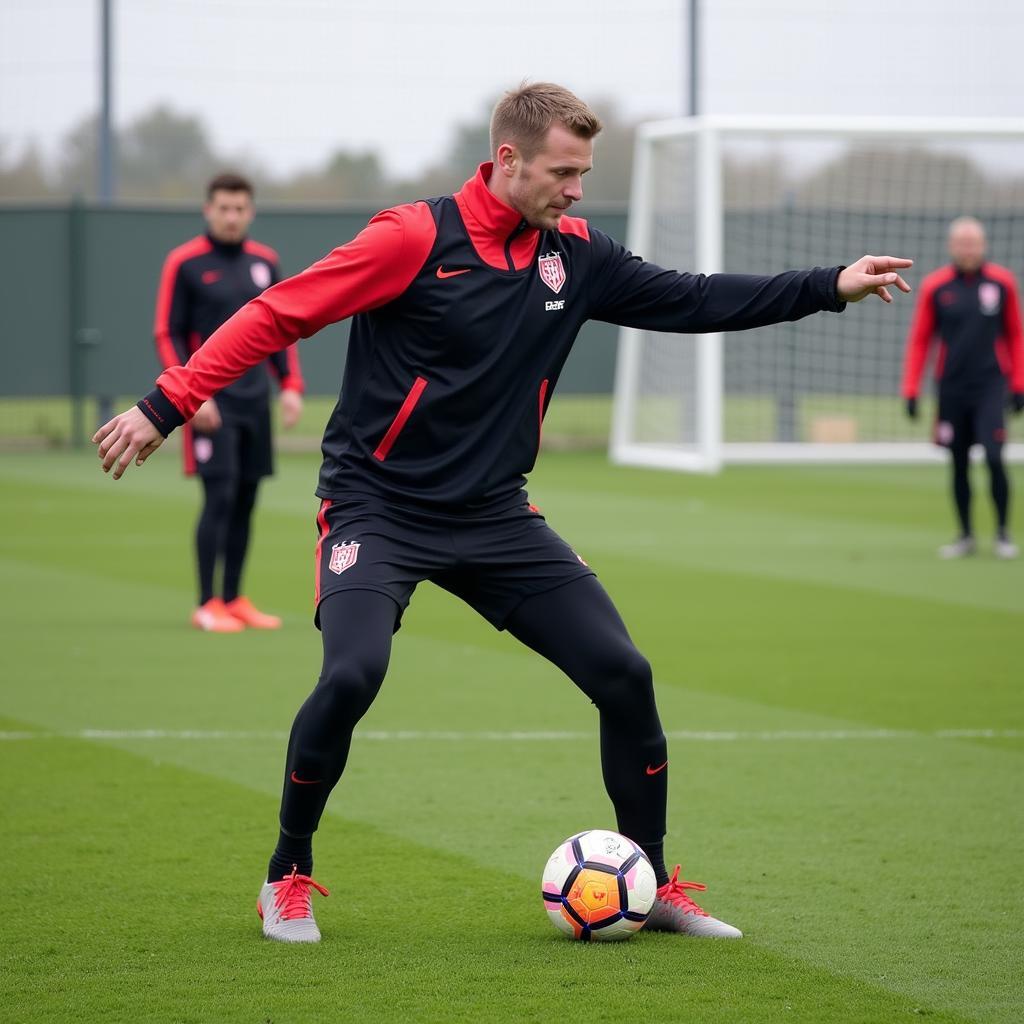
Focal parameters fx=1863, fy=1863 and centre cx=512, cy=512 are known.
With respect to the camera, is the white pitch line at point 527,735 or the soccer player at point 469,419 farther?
the white pitch line at point 527,735

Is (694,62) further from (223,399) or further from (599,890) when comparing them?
(599,890)

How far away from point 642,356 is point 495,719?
1434 cm

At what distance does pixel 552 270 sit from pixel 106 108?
19.1 metres

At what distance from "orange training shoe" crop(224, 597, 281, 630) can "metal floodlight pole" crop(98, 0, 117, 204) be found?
13865 mm

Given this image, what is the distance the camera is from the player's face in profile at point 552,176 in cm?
450

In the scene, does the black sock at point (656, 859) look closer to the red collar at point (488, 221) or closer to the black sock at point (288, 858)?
the black sock at point (288, 858)

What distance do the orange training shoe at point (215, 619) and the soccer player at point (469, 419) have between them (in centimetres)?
510

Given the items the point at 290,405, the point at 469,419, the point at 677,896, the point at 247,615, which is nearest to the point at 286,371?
the point at 290,405

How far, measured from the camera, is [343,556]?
465 centimetres

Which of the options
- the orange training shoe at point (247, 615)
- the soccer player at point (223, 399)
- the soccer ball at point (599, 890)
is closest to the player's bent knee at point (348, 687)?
the soccer ball at point (599, 890)

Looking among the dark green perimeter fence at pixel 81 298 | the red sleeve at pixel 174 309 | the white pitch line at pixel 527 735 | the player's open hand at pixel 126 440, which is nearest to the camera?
the player's open hand at pixel 126 440

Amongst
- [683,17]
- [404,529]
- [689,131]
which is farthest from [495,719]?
[683,17]

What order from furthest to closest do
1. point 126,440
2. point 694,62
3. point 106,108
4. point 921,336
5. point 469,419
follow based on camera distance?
point 694,62
point 106,108
point 921,336
point 469,419
point 126,440

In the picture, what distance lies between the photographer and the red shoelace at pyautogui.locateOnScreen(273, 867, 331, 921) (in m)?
4.64
